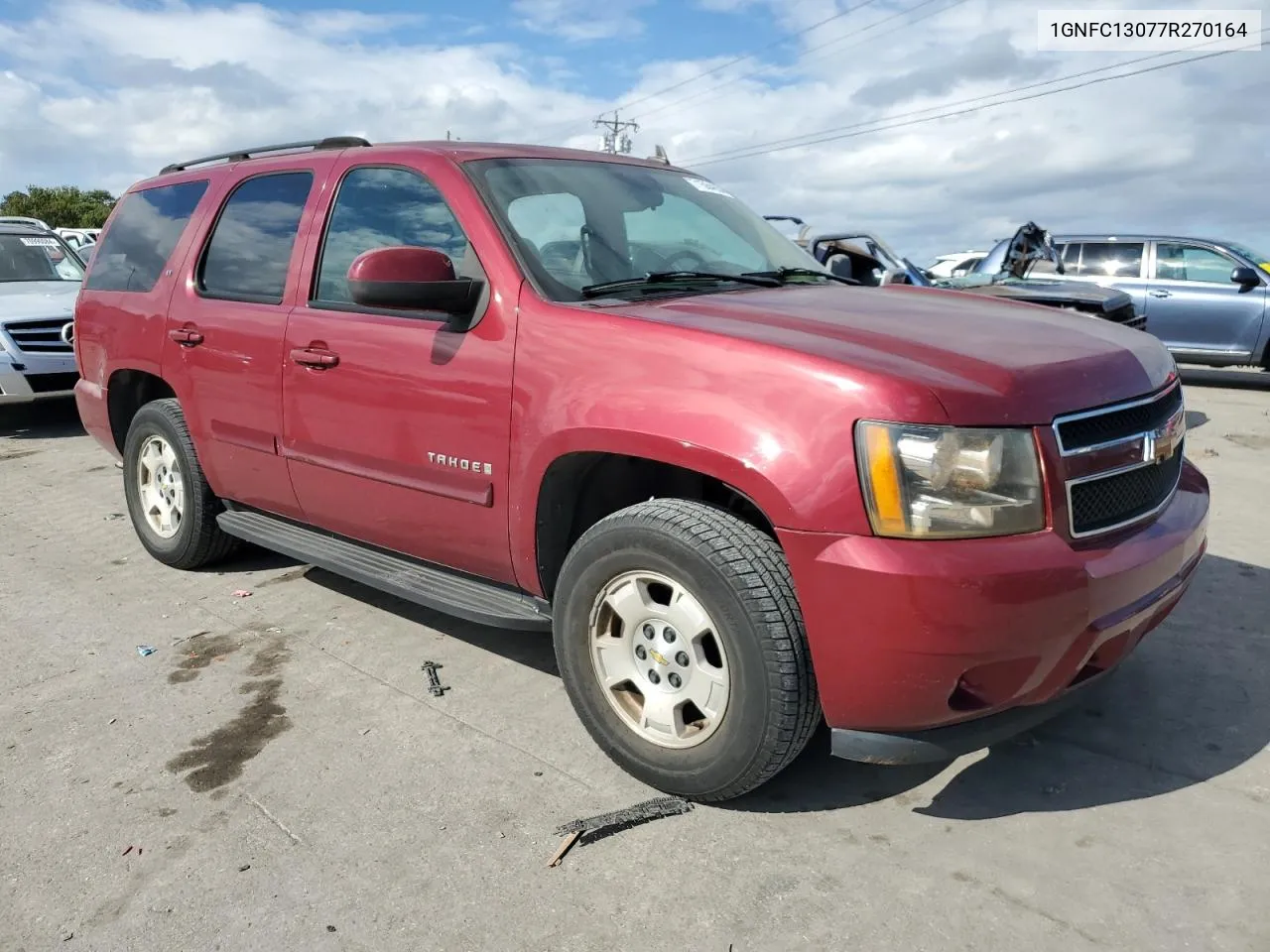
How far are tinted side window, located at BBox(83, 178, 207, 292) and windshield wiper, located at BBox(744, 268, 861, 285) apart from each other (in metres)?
2.64

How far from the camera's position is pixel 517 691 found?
11.6 feet

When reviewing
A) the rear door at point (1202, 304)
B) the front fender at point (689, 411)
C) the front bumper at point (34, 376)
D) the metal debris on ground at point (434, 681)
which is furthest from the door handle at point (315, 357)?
the rear door at point (1202, 304)

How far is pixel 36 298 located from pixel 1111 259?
11568 mm

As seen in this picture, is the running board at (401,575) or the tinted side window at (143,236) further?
the tinted side window at (143,236)

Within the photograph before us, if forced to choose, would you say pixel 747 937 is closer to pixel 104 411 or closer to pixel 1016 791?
pixel 1016 791

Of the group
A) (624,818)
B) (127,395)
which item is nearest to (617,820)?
(624,818)

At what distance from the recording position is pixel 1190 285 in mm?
11781

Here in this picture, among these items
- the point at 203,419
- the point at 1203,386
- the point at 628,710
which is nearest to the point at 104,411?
the point at 203,419

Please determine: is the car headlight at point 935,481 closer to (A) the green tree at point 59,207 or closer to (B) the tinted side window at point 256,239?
(B) the tinted side window at point 256,239

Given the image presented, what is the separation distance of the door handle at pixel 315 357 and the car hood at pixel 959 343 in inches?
47.1

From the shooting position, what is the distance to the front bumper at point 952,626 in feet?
7.43

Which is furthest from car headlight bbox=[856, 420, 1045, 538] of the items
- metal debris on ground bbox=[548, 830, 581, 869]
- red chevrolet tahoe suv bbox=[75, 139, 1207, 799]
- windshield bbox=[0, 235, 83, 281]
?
windshield bbox=[0, 235, 83, 281]

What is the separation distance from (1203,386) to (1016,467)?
447 inches

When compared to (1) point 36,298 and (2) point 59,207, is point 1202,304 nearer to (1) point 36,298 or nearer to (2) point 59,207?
(1) point 36,298
